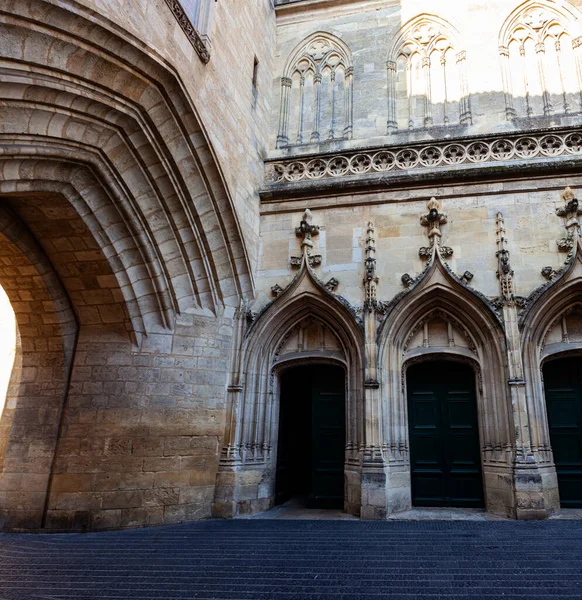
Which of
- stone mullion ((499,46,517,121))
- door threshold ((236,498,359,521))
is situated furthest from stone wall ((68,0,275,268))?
stone mullion ((499,46,517,121))

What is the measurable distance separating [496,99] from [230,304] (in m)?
5.09

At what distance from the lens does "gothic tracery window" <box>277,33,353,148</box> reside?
8180 millimetres

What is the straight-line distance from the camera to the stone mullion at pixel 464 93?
7.57 meters

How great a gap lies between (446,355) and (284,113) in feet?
15.7

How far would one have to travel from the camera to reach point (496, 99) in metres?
7.55

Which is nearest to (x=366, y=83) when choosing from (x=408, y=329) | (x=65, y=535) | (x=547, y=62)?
(x=547, y=62)

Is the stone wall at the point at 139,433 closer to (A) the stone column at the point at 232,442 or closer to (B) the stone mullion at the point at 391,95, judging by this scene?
(A) the stone column at the point at 232,442

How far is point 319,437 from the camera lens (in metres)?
6.89

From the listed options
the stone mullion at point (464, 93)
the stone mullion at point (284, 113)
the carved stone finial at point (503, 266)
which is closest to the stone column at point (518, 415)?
the carved stone finial at point (503, 266)

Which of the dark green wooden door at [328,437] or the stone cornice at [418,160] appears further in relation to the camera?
the stone cornice at [418,160]

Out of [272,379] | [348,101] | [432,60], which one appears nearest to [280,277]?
[272,379]

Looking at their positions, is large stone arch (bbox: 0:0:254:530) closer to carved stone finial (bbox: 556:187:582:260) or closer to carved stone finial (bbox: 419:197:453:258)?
carved stone finial (bbox: 419:197:453:258)

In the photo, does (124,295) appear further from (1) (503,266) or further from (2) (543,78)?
(2) (543,78)

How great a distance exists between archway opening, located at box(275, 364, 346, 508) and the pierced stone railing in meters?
3.01
